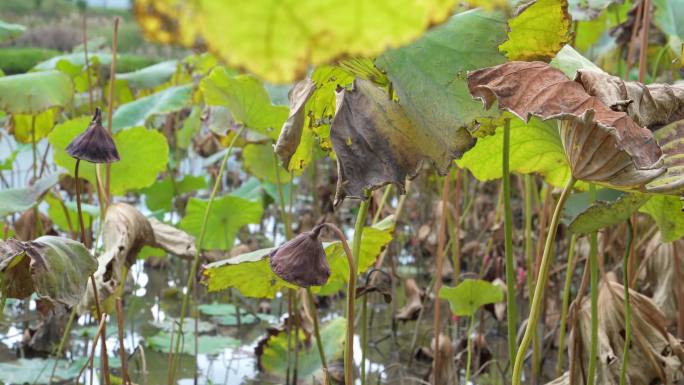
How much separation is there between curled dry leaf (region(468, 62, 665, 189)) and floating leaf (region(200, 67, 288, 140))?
0.93 m

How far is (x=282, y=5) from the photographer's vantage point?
0.14 metres

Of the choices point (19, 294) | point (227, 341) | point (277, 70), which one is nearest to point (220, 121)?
point (227, 341)

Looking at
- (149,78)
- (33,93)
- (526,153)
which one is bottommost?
(526,153)

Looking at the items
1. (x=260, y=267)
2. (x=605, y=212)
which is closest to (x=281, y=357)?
(x=260, y=267)

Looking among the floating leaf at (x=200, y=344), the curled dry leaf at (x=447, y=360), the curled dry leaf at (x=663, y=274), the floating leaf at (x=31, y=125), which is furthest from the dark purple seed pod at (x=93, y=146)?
the floating leaf at (x=31, y=125)

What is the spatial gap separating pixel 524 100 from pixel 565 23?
6.4 inches

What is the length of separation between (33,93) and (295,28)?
1860 millimetres

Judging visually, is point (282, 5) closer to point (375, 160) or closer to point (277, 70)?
point (277, 70)

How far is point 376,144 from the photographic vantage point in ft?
1.80

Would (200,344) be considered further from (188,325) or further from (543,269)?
(543,269)

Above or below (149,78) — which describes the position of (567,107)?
below

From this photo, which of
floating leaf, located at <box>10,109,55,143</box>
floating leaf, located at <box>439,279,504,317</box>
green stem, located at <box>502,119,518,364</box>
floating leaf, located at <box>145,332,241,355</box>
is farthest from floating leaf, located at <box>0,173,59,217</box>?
floating leaf, located at <box>10,109,55,143</box>

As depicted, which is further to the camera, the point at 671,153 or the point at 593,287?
the point at 593,287

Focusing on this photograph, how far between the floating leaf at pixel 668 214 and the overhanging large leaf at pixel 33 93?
1.31 meters
